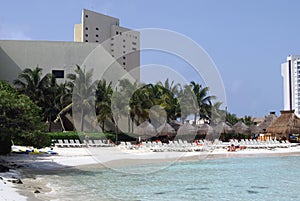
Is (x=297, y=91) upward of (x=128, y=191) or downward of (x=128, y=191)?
upward

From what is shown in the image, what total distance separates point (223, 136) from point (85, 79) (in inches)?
503

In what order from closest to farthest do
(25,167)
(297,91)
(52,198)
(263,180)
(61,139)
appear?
(52,198)
(263,180)
(25,167)
(61,139)
(297,91)

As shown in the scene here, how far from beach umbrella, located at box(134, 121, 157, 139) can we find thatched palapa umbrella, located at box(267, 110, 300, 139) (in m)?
11.1

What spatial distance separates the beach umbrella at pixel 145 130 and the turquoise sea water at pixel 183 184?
39.6 feet

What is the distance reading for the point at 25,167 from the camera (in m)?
15.3

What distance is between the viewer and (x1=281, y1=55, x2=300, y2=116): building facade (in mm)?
111438

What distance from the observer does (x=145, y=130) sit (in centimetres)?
3031

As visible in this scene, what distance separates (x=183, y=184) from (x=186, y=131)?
1835 centimetres

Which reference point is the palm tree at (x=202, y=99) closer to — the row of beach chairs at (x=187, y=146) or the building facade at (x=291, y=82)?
the row of beach chairs at (x=187, y=146)

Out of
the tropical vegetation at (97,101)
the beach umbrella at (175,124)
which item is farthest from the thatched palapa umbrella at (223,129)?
the beach umbrella at (175,124)

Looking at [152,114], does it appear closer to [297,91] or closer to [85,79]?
[85,79]

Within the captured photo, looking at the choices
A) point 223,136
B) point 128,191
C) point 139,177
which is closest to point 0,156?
point 139,177

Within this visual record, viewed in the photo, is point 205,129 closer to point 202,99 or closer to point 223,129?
point 223,129

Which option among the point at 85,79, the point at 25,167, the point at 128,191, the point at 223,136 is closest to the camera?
the point at 128,191
